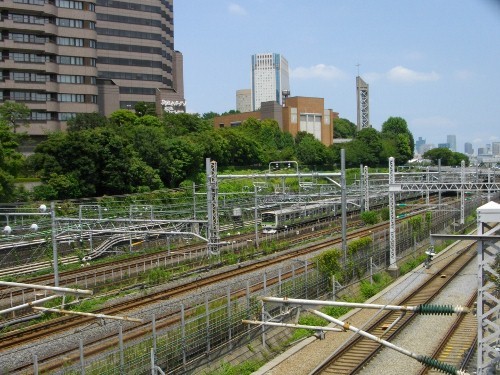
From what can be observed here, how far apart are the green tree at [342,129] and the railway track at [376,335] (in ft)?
300

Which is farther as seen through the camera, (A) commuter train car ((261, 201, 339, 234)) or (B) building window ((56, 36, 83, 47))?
(B) building window ((56, 36, 83, 47))

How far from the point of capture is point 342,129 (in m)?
112

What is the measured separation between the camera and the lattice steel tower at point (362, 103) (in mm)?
117125

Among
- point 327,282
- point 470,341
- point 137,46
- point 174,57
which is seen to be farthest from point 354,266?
point 174,57

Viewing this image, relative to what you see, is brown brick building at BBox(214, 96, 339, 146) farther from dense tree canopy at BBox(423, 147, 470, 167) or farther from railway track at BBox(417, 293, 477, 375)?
railway track at BBox(417, 293, 477, 375)

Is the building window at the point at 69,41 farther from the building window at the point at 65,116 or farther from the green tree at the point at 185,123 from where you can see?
the green tree at the point at 185,123

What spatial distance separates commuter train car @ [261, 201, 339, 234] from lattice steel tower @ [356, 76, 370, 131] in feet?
271

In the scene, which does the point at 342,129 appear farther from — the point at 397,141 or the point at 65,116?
the point at 65,116

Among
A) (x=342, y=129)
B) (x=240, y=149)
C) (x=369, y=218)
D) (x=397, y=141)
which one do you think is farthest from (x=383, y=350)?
(x=342, y=129)

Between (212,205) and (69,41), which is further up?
(69,41)

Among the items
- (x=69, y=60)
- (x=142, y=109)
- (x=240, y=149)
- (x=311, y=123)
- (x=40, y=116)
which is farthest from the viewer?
(x=311, y=123)

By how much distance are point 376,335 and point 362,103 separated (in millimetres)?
108331

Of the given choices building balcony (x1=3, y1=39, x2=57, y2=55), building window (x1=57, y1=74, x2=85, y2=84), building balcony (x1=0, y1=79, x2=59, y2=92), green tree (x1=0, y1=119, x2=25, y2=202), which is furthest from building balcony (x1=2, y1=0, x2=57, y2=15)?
green tree (x1=0, y1=119, x2=25, y2=202)

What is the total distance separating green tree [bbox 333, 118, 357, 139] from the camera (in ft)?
364
